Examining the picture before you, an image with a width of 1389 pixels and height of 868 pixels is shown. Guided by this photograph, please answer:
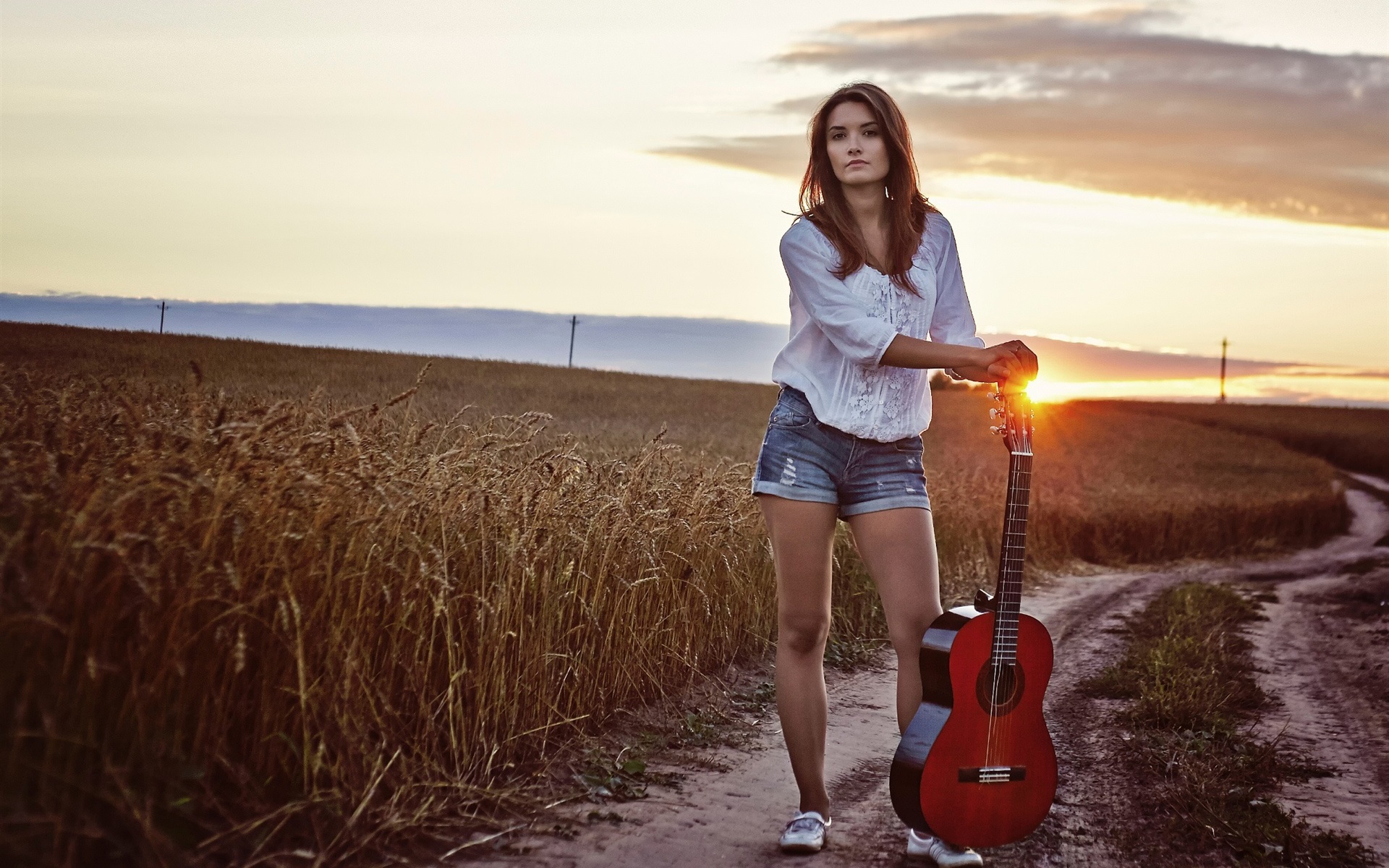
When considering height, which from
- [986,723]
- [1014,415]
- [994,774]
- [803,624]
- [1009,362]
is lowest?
[994,774]

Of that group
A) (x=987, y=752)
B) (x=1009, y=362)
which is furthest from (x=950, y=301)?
(x=987, y=752)

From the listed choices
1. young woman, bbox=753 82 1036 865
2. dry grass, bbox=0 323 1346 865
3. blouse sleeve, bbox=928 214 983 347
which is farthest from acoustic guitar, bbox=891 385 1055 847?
dry grass, bbox=0 323 1346 865

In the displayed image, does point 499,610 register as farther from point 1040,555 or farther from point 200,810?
point 1040,555

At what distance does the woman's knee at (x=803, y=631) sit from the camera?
3.44 m

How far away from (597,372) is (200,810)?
48.8 meters

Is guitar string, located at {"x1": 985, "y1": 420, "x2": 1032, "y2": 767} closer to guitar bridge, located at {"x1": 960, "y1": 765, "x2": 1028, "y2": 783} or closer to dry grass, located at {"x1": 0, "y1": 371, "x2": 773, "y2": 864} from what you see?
guitar bridge, located at {"x1": 960, "y1": 765, "x2": 1028, "y2": 783}

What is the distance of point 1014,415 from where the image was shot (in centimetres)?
339

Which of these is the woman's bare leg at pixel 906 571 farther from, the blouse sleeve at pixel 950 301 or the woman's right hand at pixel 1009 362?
the blouse sleeve at pixel 950 301

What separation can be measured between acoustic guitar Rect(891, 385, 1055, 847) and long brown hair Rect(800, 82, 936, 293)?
53 centimetres

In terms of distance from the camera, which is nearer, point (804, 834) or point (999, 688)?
point (999, 688)

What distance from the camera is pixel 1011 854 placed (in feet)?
12.0

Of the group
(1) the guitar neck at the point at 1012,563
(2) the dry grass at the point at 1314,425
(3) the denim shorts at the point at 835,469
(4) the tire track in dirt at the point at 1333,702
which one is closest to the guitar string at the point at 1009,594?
(1) the guitar neck at the point at 1012,563

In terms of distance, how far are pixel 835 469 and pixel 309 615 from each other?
1641mm

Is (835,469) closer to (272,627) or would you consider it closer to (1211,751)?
(272,627)
